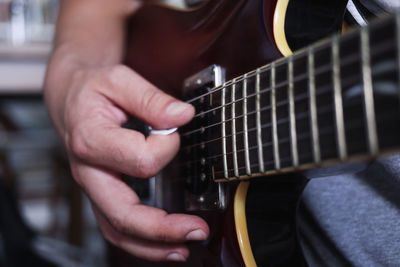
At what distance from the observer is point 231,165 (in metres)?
0.40

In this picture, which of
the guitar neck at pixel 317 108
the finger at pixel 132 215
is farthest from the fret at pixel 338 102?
the finger at pixel 132 215

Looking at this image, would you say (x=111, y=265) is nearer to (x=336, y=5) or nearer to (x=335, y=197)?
(x=335, y=197)

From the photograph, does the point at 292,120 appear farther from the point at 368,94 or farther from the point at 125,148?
the point at 125,148

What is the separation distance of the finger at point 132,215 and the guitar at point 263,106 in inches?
1.1

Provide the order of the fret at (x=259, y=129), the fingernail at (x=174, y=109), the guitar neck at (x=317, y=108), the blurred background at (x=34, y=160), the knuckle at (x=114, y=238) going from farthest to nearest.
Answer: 1. the blurred background at (x=34, y=160)
2. the knuckle at (x=114, y=238)
3. the fingernail at (x=174, y=109)
4. the fret at (x=259, y=129)
5. the guitar neck at (x=317, y=108)

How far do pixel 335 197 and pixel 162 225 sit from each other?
0.21m

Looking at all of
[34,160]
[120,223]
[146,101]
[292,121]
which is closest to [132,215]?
[120,223]

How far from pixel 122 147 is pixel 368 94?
0.29 metres

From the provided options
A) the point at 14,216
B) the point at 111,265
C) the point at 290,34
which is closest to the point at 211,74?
the point at 290,34

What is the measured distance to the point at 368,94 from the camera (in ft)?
0.82

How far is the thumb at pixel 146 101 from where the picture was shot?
1.47 feet

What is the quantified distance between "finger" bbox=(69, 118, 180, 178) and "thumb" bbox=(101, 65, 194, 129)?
2 centimetres

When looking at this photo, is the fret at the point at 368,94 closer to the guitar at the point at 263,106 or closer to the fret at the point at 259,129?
the guitar at the point at 263,106

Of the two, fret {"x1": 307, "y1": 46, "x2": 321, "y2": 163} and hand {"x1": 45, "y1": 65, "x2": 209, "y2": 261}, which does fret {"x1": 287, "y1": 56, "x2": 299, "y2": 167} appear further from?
hand {"x1": 45, "y1": 65, "x2": 209, "y2": 261}
